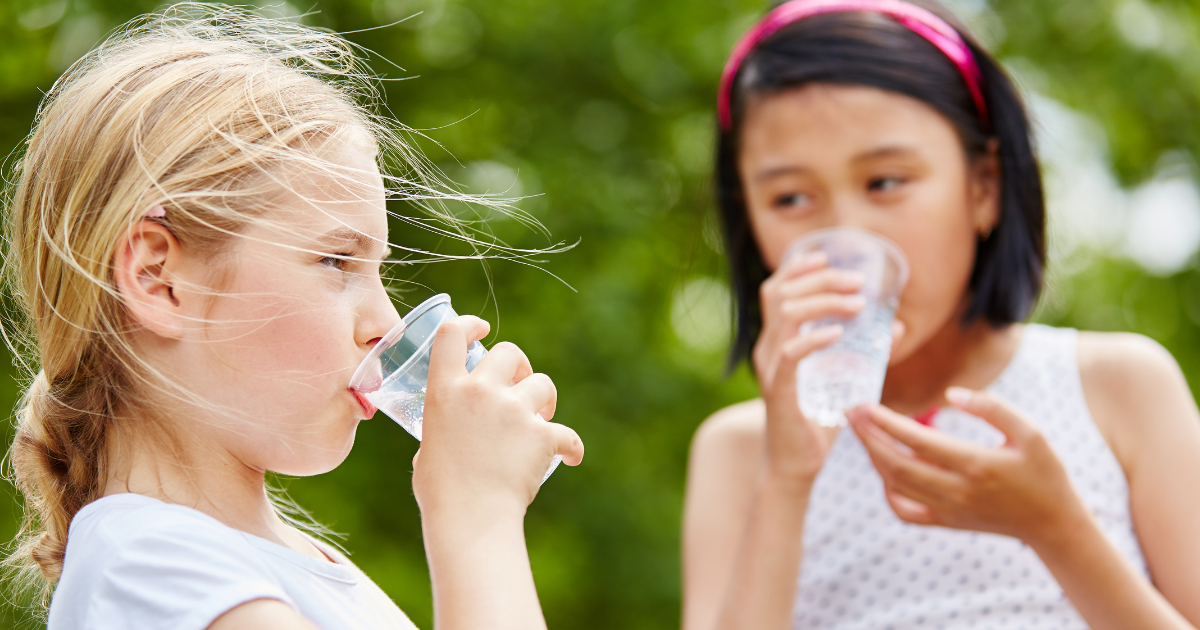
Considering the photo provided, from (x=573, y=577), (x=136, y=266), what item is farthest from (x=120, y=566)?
(x=573, y=577)

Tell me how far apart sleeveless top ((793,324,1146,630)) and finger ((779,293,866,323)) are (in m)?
0.54

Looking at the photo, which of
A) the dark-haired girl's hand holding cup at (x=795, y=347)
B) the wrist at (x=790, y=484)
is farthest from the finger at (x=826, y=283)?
the wrist at (x=790, y=484)

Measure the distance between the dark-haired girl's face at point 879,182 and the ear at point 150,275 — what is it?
1353mm

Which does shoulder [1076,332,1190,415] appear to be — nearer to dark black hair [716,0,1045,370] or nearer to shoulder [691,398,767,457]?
dark black hair [716,0,1045,370]

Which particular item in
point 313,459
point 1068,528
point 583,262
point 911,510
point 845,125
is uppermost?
point 845,125

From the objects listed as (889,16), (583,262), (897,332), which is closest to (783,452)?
(897,332)

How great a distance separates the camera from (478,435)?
119 cm

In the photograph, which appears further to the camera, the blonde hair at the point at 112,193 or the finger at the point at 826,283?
the finger at the point at 826,283

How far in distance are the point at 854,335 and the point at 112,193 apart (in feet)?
4.41

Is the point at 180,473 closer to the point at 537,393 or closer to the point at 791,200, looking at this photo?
the point at 537,393

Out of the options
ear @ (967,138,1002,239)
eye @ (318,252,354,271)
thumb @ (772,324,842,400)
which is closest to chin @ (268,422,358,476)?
eye @ (318,252,354,271)

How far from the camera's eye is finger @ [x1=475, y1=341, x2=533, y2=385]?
125cm

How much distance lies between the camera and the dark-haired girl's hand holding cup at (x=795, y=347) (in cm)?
194

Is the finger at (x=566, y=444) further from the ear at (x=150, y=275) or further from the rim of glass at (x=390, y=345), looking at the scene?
the ear at (x=150, y=275)
